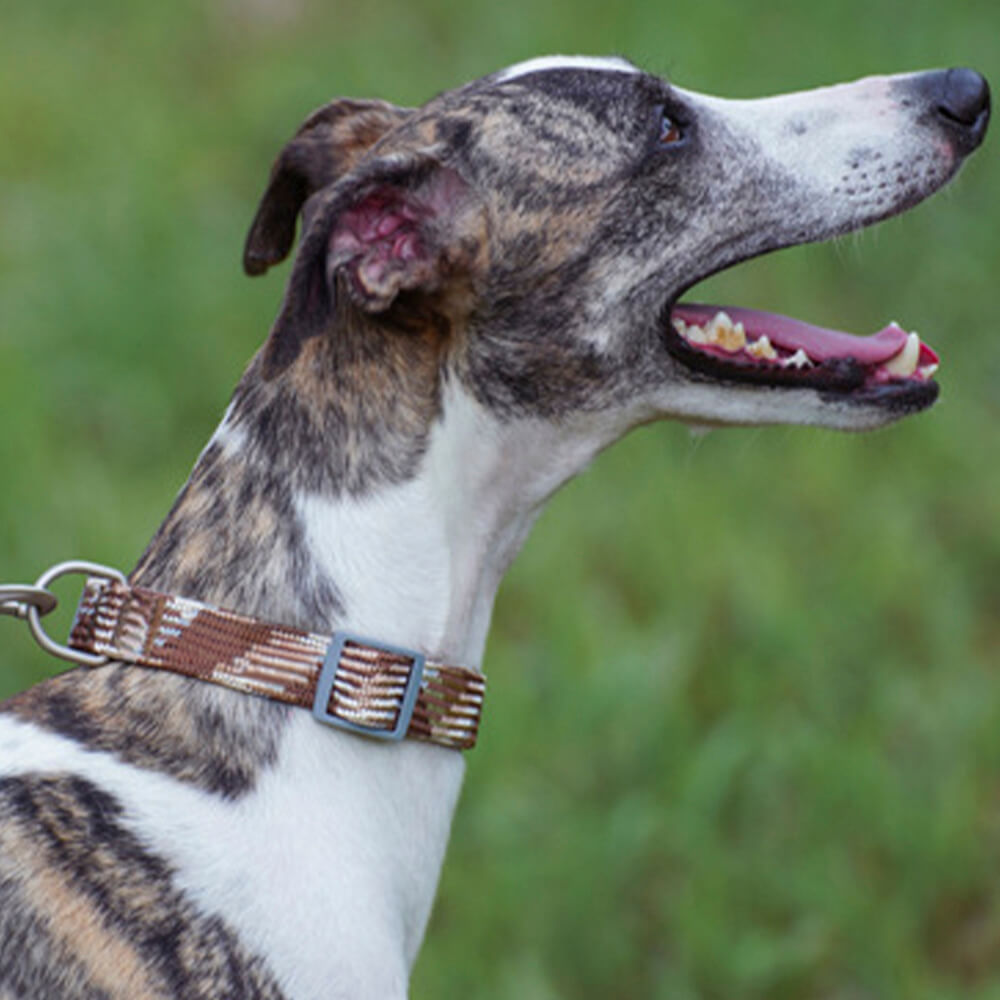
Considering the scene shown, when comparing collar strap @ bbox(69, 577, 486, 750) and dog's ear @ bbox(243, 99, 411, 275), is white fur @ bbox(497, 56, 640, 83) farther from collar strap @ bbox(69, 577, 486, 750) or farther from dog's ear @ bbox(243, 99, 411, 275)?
collar strap @ bbox(69, 577, 486, 750)

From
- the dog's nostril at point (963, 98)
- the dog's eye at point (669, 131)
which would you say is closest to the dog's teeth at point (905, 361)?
the dog's nostril at point (963, 98)

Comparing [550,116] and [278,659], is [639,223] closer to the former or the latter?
[550,116]

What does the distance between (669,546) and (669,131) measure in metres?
2.44

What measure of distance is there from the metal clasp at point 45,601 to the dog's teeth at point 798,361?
1.09 metres

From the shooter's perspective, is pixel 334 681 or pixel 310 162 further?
pixel 310 162

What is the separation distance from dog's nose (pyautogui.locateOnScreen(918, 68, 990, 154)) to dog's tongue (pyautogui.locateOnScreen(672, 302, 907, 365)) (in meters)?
0.33

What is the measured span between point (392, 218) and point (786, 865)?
2108 mm

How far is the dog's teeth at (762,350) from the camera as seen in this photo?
9.56ft

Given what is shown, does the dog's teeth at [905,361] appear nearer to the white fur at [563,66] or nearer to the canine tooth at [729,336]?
the canine tooth at [729,336]

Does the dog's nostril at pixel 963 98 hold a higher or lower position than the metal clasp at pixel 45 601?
higher

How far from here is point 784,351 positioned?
295 centimetres

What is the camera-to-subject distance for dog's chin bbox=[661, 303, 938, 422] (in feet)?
9.50

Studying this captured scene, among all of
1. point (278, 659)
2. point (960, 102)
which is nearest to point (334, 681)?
point (278, 659)

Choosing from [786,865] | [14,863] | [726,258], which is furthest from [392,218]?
[786,865]
